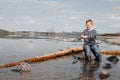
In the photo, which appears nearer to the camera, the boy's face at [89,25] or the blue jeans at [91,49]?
the boy's face at [89,25]

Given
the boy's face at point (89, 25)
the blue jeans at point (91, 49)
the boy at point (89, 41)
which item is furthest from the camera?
the blue jeans at point (91, 49)

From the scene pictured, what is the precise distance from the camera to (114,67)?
17234 mm

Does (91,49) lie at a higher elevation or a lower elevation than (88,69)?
higher

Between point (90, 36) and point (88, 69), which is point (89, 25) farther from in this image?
point (88, 69)

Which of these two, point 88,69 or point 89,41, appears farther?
point 89,41

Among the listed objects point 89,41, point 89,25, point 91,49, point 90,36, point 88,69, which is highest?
point 89,25

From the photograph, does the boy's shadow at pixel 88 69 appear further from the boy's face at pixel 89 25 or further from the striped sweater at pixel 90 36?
the boy's face at pixel 89 25

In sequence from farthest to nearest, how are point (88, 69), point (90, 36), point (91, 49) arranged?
point (91, 49)
point (90, 36)
point (88, 69)

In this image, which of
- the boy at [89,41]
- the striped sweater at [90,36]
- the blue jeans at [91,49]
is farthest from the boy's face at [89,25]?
the blue jeans at [91,49]

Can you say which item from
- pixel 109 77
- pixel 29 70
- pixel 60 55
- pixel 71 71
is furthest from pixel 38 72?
pixel 60 55

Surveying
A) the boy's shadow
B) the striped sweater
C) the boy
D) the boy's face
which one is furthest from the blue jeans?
the boy's face

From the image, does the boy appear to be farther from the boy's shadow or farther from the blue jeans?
the boy's shadow

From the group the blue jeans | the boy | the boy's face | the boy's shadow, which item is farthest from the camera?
the blue jeans

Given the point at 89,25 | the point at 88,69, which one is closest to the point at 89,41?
the point at 89,25
